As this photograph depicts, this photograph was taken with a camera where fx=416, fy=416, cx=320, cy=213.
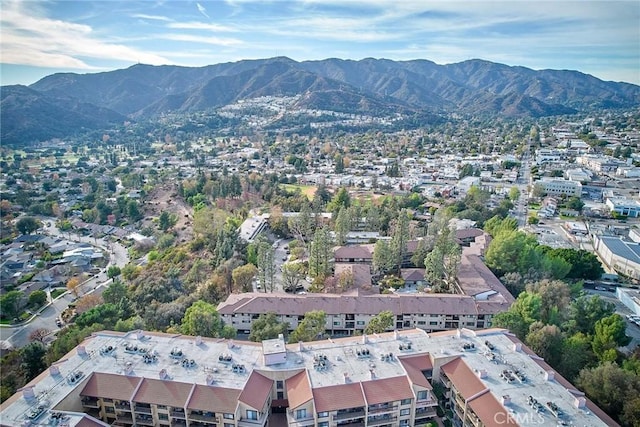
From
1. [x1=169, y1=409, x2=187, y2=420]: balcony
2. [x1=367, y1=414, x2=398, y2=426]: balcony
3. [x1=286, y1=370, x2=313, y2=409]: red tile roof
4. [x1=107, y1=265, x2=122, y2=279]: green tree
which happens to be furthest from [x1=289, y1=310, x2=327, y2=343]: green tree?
[x1=107, y1=265, x2=122, y2=279]: green tree

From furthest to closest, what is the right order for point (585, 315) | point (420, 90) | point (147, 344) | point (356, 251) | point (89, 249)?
point (420, 90) → point (89, 249) → point (356, 251) → point (585, 315) → point (147, 344)

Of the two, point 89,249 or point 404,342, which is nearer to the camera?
point 404,342

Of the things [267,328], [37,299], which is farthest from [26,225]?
[267,328]

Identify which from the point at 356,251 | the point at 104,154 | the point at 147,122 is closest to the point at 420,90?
the point at 147,122

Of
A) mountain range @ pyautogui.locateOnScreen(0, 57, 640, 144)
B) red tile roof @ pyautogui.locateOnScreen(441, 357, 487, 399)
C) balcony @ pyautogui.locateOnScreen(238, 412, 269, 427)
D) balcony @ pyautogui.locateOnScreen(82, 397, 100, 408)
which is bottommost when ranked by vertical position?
balcony @ pyautogui.locateOnScreen(238, 412, 269, 427)

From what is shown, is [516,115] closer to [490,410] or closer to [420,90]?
[420,90]

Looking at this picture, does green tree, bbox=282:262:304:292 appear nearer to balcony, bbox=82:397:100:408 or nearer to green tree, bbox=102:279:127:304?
green tree, bbox=102:279:127:304

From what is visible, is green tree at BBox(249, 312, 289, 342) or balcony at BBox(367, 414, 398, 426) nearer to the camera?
balcony at BBox(367, 414, 398, 426)
